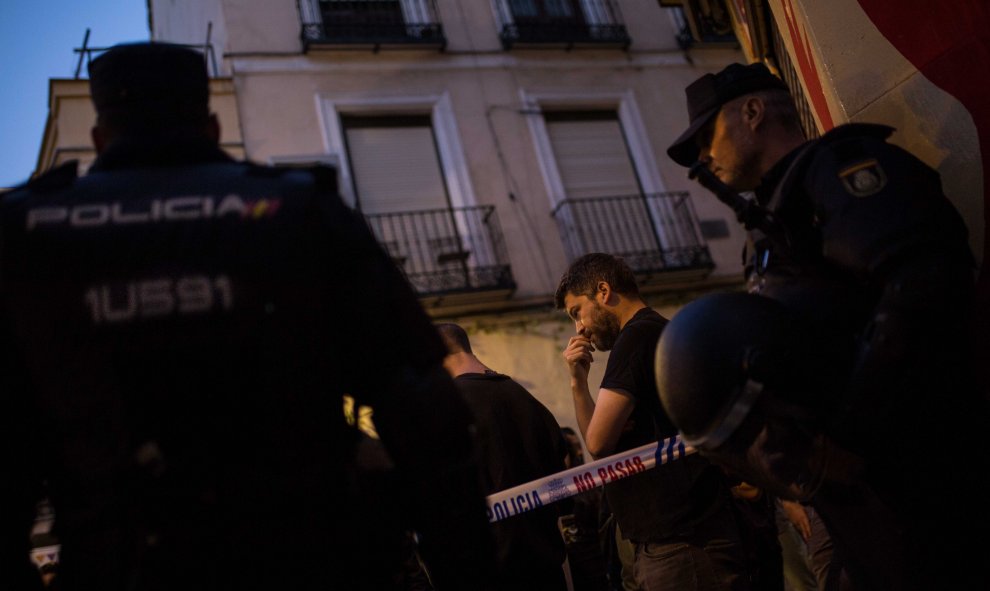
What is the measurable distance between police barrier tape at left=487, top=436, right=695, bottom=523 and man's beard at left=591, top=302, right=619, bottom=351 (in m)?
0.55

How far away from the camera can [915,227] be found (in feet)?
5.87

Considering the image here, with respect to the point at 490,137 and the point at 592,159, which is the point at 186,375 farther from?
the point at 592,159

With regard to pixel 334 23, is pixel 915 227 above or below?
below

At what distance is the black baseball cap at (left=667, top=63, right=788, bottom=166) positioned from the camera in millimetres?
2494

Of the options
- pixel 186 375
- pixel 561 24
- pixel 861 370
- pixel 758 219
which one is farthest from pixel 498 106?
pixel 186 375

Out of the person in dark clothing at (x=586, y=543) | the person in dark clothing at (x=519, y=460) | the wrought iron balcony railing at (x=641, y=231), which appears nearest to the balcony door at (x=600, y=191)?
the wrought iron balcony railing at (x=641, y=231)

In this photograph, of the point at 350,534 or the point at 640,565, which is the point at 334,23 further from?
the point at 350,534

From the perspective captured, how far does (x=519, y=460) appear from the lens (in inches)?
151

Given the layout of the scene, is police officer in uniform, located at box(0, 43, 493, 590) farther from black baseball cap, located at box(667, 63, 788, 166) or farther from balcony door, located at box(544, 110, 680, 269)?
balcony door, located at box(544, 110, 680, 269)

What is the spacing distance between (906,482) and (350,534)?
121 centimetres

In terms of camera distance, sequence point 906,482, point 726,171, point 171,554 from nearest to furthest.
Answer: point 171,554 → point 906,482 → point 726,171

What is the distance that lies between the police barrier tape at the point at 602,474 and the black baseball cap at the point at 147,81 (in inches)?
83.1

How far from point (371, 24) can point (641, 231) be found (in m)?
5.64

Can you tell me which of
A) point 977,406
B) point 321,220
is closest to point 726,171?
point 977,406
